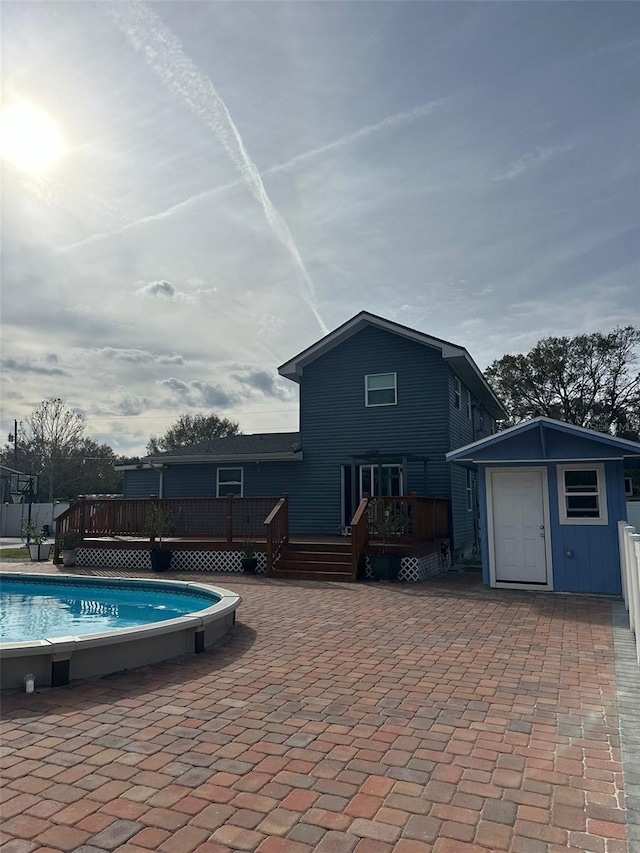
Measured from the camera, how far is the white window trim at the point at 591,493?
10.5 metres

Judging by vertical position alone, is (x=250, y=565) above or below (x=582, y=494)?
below

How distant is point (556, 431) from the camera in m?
10.7

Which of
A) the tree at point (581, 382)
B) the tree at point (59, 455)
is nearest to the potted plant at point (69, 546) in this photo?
the tree at point (59, 455)

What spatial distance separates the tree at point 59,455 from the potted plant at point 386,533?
30888mm

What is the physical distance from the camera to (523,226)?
477 inches

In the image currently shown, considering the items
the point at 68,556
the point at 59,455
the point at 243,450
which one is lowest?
the point at 68,556

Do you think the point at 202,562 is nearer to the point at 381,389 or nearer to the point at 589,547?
the point at 381,389

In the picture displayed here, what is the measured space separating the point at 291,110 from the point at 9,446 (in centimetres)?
4409

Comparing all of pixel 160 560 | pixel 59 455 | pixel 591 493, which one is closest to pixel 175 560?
pixel 160 560

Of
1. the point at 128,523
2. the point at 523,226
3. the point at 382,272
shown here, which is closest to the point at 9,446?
the point at 128,523

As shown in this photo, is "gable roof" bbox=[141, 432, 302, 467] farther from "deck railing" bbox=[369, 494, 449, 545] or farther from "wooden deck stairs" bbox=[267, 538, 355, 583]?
"deck railing" bbox=[369, 494, 449, 545]

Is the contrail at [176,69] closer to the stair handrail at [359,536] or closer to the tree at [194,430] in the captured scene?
the stair handrail at [359,536]

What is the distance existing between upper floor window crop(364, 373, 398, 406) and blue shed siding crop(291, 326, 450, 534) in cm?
13

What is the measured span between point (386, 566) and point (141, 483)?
41.7 ft
